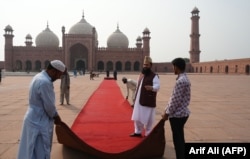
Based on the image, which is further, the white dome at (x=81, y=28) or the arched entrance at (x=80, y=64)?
the white dome at (x=81, y=28)

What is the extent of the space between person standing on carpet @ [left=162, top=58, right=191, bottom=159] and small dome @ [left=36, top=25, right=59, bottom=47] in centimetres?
4426

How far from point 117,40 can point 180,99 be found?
4387 centimetres

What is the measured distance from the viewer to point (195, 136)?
4148mm

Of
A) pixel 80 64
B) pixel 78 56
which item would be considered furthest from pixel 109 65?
pixel 78 56

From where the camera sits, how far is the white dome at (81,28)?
43.5 m

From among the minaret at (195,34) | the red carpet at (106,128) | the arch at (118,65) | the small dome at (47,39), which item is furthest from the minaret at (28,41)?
the red carpet at (106,128)

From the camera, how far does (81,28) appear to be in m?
43.8

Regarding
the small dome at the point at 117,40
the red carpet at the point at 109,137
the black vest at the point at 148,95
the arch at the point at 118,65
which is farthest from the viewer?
the small dome at the point at 117,40

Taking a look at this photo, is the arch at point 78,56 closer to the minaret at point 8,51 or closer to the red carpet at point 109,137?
the minaret at point 8,51

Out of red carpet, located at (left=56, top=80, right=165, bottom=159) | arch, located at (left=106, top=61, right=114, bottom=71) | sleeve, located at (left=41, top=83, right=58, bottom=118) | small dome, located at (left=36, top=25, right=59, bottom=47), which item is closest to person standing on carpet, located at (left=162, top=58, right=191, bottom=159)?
red carpet, located at (left=56, top=80, right=165, bottom=159)

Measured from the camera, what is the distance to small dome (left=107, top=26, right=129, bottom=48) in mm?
46234

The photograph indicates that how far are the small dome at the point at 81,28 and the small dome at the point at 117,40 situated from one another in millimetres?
3853

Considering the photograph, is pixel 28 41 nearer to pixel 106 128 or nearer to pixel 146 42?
pixel 146 42

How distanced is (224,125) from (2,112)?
13.8 feet
